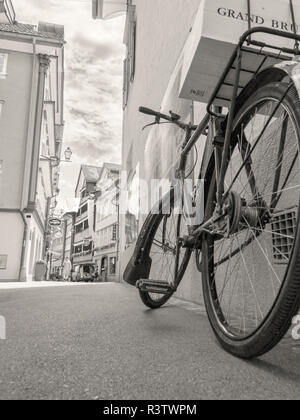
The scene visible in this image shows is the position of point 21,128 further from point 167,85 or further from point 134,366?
point 134,366

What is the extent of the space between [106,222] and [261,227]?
32656 millimetres

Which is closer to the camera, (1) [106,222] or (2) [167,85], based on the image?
(2) [167,85]

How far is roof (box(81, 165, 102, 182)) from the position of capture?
1805 inches

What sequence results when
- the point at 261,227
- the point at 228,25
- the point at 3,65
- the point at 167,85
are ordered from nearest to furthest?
the point at 261,227 < the point at 228,25 < the point at 167,85 < the point at 3,65

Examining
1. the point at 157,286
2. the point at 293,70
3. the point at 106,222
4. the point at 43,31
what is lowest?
the point at 157,286

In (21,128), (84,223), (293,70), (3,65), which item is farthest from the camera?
(84,223)

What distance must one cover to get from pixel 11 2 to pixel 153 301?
17263mm

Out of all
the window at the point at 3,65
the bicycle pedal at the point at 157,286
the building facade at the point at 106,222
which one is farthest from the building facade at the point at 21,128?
the building facade at the point at 106,222

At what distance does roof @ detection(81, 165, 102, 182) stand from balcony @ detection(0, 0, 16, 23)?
94.3 feet

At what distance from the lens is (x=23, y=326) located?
5.55 feet

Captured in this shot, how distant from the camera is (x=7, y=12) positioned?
15445mm

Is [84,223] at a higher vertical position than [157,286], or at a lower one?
higher

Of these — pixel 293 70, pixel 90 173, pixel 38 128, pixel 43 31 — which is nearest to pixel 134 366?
pixel 293 70
